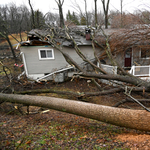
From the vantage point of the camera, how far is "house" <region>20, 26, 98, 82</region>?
10930 millimetres

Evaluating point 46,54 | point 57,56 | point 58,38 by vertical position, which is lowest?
point 57,56

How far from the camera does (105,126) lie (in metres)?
4.39

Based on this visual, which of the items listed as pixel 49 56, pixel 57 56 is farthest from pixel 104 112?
pixel 49 56

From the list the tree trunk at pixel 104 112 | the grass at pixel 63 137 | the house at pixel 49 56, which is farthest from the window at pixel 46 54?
the grass at pixel 63 137

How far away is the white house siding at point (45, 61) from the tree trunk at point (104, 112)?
659cm

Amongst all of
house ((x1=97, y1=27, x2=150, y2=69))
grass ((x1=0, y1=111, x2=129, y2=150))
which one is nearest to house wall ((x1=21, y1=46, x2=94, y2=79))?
house ((x1=97, y1=27, x2=150, y2=69))

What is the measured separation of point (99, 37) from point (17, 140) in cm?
1001

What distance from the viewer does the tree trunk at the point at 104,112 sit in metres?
3.25

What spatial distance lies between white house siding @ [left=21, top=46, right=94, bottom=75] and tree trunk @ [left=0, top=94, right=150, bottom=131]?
659 cm

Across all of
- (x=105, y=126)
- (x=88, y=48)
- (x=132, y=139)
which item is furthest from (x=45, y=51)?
(x=132, y=139)

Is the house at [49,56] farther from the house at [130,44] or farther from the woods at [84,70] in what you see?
the house at [130,44]

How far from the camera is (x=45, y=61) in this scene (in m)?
11.4

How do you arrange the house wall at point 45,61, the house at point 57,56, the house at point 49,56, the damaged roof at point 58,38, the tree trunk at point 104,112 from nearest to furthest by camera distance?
the tree trunk at point 104,112 < the damaged roof at point 58,38 < the house at point 57,56 < the house at point 49,56 < the house wall at point 45,61

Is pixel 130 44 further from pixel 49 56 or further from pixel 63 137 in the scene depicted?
pixel 63 137
